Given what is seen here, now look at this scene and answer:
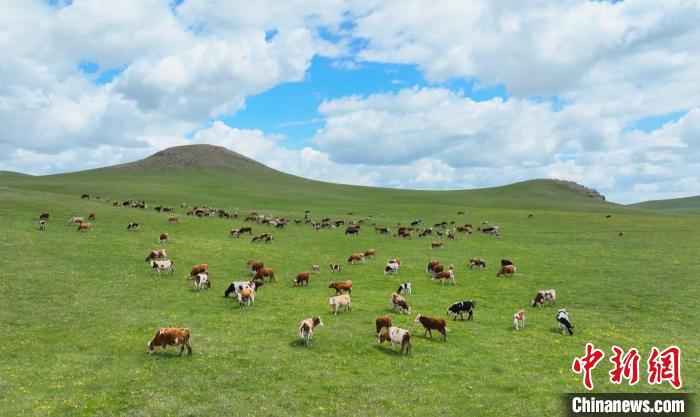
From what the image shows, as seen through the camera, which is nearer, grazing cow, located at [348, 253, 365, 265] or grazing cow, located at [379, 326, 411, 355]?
grazing cow, located at [379, 326, 411, 355]

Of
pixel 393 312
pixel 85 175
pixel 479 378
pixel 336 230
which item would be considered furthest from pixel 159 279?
pixel 85 175

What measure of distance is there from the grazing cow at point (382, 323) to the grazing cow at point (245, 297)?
29.8ft

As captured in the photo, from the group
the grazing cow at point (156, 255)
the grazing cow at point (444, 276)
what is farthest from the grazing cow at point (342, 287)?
the grazing cow at point (156, 255)

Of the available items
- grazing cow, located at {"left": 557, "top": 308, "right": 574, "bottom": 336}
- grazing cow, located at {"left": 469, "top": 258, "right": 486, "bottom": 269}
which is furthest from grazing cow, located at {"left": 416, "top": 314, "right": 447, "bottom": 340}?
grazing cow, located at {"left": 469, "top": 258, "right": 486, "bottom": 269}

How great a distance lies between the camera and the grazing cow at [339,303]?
2541 centimetres

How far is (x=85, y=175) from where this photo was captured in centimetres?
15050

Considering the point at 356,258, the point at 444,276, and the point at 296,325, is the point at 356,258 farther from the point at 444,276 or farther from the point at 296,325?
the point at 296,325

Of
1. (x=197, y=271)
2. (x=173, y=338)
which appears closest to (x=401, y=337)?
(x=173, y=338)

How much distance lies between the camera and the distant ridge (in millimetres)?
169250

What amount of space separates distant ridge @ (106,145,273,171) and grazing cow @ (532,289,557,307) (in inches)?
6311

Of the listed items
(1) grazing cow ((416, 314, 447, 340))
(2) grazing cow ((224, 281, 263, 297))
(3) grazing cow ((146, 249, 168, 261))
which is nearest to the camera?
(1) grazing cow ((416, 314, 447, 340))

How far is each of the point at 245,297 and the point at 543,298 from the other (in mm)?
19500

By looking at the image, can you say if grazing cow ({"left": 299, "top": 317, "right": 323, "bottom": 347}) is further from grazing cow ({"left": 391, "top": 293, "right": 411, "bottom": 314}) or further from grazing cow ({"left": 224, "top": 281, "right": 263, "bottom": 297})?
grazing cow ({"left": 224, "top": 281, "right": 263, "bottom": 297})

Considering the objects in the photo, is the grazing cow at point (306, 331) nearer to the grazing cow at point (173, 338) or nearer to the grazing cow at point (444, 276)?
the grazing cow at point (173, 338)
